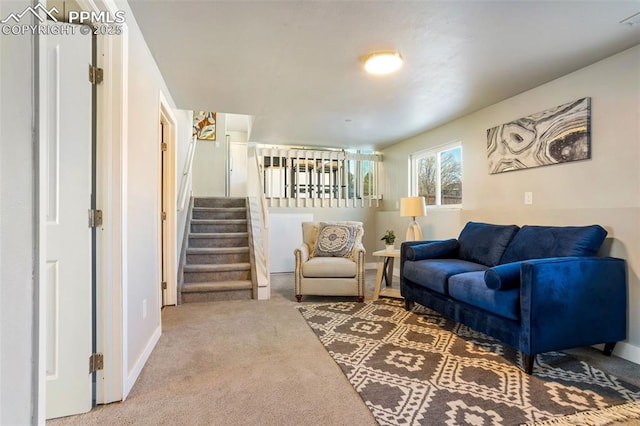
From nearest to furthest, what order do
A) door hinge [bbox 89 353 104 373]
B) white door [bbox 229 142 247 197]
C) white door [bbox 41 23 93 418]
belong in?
1. white door [bbox 41 23 93 418]
2. door hinge [bbox 89 353 104 373]
3. white door [bbox 229 142 247 197]

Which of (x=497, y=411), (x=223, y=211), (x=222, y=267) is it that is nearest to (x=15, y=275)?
(x=497, y=411)

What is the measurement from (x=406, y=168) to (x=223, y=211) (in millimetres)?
2949

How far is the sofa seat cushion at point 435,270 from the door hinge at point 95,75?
2.72 m

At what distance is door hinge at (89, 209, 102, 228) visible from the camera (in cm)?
161

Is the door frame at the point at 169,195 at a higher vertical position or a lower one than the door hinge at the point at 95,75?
lower

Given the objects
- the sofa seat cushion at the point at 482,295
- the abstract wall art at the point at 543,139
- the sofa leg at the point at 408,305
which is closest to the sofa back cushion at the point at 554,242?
the sofa seat cushion at the point at 482,295

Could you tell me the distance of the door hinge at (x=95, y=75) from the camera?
1630mm

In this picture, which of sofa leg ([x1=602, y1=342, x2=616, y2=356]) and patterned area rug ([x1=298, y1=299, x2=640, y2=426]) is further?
sofa leg ([x1=602, y1=342, x2=616, y2=356])

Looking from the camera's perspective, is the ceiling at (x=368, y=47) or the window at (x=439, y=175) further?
the window at (x=439, y=175)

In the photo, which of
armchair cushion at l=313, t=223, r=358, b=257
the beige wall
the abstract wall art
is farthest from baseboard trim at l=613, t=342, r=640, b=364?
the beige wall

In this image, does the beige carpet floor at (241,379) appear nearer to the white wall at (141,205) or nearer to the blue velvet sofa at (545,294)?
the white wall at (141,205)

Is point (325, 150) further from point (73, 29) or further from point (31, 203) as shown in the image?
point (31, 203)

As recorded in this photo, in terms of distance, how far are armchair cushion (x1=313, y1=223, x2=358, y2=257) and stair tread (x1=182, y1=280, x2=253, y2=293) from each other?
94 centimetres

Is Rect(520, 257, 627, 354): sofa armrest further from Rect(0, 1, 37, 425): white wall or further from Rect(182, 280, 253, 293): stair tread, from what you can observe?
Rect(182, 280, 253, 293): stair tread
